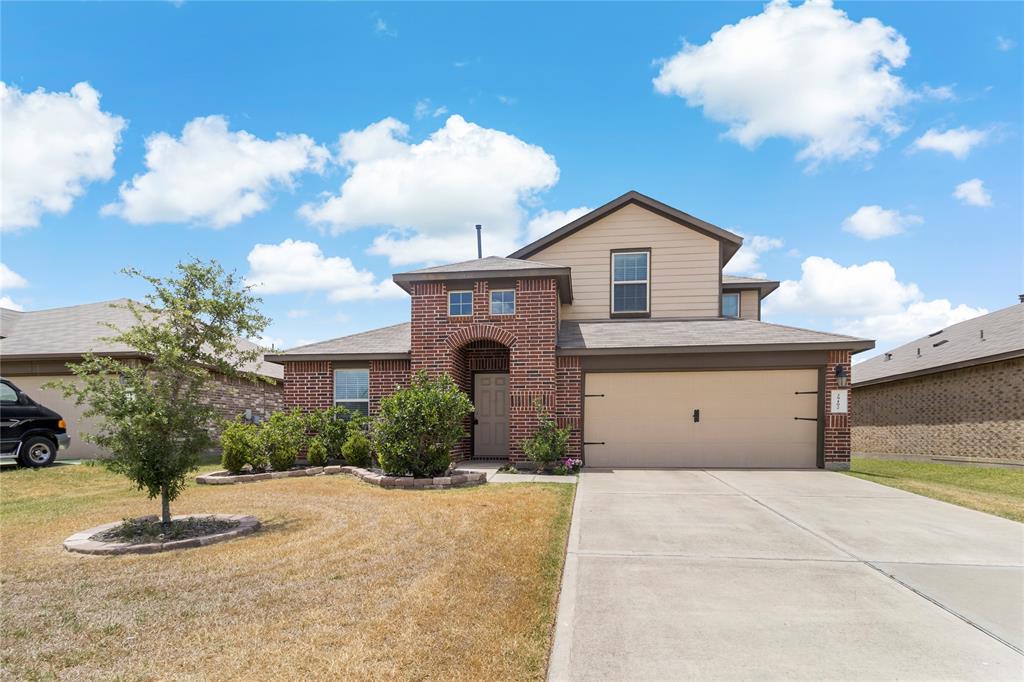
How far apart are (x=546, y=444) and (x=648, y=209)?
8033 mm

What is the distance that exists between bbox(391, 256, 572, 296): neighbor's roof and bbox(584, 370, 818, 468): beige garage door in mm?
2631

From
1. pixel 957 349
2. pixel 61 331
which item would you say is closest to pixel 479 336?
pixel 61 331

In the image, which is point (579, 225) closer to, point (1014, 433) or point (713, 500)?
point (713, 500)

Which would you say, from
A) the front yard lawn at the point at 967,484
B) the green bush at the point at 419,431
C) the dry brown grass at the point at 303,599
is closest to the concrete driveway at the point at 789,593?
the dry brown grass at the point at 303,599

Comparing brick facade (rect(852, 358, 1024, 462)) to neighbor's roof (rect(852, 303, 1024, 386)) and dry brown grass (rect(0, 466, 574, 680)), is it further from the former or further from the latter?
dry brown grass (rect(0, 466, 574, 680))

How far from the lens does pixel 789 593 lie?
4.59m

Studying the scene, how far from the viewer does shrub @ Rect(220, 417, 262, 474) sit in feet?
36.5

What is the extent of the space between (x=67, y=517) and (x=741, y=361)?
41.8 feet

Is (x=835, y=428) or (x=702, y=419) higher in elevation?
(x=702, y=419)

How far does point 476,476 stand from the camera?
10.3 metres

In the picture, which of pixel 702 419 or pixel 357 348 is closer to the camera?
pixel 702 419

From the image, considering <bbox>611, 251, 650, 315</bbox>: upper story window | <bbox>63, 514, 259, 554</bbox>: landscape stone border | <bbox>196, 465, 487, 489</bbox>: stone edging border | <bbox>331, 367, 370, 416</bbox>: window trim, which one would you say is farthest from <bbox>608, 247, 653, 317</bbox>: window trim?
<bbox>63, 514, 259, 554</bbox>: landscape stone border

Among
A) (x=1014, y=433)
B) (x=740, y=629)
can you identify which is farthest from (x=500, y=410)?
(x=1014, y=433)

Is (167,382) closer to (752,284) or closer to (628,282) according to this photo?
(628,282)
